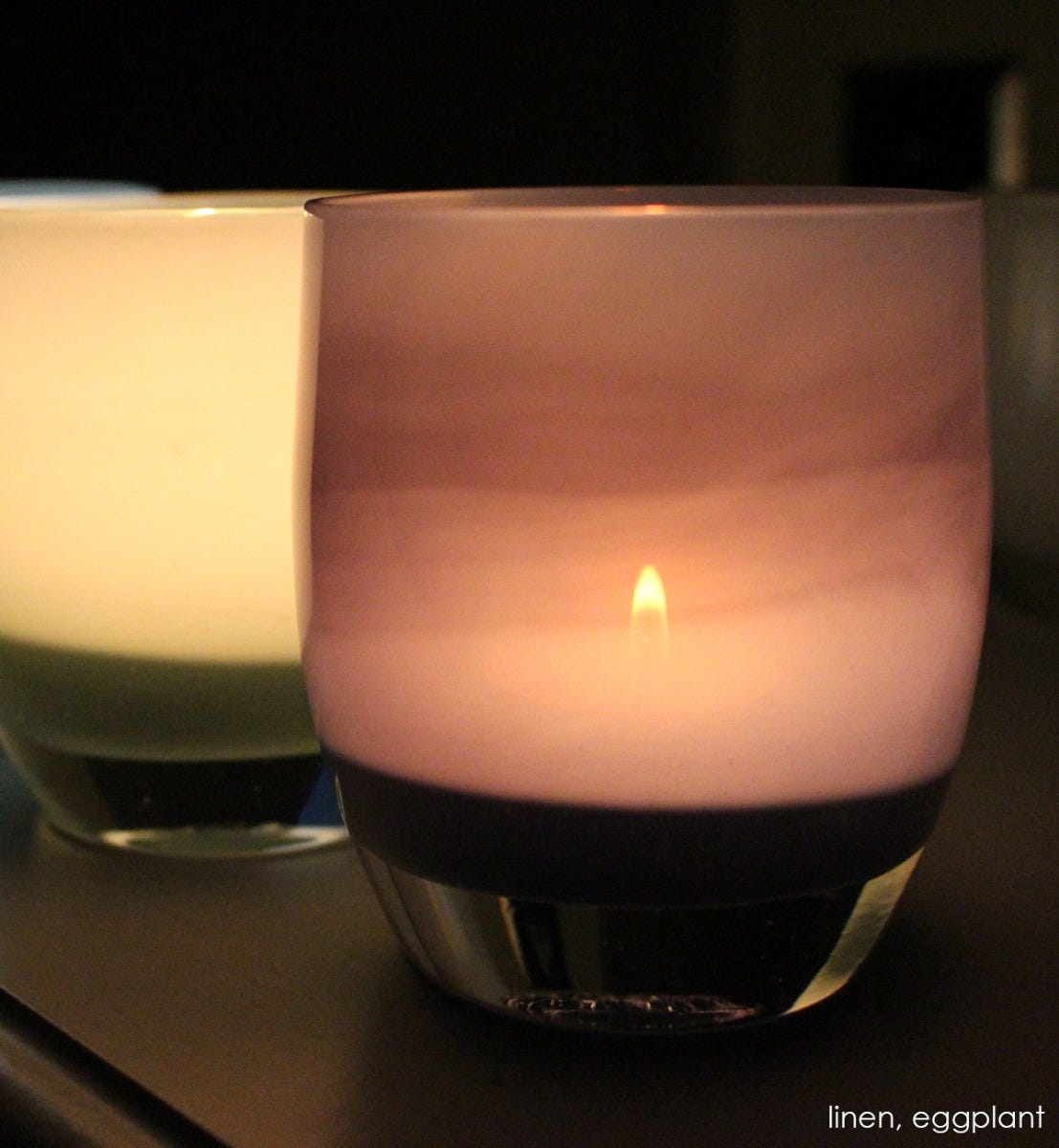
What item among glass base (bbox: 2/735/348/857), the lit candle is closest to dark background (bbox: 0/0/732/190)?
glass base (bbox: 2/735/348/857)

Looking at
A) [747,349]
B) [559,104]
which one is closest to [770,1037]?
[747,349]

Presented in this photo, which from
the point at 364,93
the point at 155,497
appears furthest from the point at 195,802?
the point at 364,93

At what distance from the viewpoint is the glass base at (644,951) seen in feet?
0.90

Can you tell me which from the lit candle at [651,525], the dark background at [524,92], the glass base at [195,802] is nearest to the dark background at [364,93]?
the dark background at [524,92]

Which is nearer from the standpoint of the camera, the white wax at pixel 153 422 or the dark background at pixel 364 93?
the white wax at pixel 153 422

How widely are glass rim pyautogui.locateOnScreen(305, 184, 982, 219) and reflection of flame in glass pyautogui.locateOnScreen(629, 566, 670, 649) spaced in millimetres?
56

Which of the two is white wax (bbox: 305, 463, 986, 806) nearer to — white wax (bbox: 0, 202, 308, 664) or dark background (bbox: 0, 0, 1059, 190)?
white wax (bbox: 0, 202, 308, 664)

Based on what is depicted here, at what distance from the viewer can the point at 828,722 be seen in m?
0.26

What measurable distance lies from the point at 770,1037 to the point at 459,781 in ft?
0.26

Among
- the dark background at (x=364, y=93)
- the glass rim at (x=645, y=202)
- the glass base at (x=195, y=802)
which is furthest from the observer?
the dark background at (x=364, y=93)

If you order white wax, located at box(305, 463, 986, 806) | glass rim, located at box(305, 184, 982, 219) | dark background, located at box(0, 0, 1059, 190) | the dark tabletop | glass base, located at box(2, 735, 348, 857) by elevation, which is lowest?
the dark tabletop

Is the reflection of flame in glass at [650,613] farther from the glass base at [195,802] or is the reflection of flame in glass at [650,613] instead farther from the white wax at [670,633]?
the glass base at [195,802]

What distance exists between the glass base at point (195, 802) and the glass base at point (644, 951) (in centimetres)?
8

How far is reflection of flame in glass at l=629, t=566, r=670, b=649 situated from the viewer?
0.25 metres
